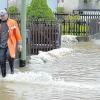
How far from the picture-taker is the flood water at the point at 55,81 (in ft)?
35.9

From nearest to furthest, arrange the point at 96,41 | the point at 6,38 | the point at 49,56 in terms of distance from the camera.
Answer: the point at 6,38 < the point at 49,56 < the point at 96,41

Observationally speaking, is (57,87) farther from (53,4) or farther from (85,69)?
(53,4)

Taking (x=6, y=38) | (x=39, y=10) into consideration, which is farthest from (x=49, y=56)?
(x=39, y=10)

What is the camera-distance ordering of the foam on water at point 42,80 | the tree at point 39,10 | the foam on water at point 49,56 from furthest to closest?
1. the tree at point 39,10
2. the foam on water at point 49,56
3. the foam on water at point 42,80

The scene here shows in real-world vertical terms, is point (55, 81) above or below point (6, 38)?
below

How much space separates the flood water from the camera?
10930mm

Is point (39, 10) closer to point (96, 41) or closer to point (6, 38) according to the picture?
point (96, 41)

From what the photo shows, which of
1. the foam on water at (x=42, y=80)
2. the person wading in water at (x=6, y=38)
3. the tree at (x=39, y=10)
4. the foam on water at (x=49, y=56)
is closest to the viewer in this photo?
the foam on water at (x=42, y=80)

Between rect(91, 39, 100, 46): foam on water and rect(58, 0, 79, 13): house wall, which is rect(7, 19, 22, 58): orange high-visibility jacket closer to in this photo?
rect(91, 39, 100, 46): foam on water

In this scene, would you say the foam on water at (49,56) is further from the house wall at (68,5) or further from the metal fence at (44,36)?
the house wall at (68,5)

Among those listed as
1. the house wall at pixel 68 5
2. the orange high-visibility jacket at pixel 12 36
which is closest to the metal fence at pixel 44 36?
the orange high-visibility jacket at pixel 12 36

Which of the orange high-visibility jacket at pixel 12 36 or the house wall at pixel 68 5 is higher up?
the orange high-visibility jacket at pixel 12 36

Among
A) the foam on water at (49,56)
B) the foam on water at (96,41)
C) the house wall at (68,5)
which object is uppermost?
the house wall at (68,5)

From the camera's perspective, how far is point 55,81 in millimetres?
12719
